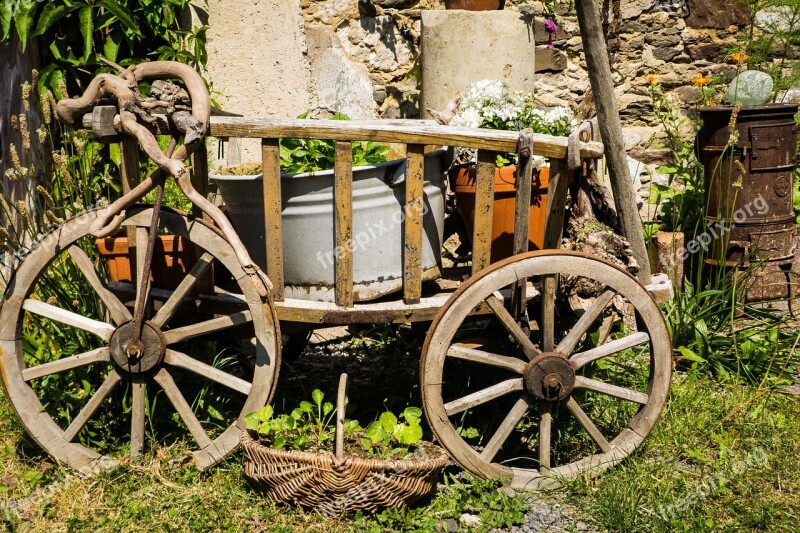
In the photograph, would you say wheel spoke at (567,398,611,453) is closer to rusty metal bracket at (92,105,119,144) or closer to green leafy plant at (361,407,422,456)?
green leafy plant at (361,407,422,456)

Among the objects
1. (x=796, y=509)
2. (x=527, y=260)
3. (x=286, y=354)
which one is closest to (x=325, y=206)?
(x=527, y=260)

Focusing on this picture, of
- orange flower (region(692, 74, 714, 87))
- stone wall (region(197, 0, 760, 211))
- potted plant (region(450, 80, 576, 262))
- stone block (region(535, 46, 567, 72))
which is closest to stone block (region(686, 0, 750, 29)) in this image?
stone wall (region(197, 0, 760, 211))

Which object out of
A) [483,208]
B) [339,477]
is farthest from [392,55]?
[339,477]

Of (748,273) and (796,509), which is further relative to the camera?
(748,273)

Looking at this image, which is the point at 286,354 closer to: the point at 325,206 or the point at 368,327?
the point at 368,327

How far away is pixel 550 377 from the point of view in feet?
8.42

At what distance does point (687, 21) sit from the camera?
516cm

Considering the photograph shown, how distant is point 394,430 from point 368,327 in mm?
1375

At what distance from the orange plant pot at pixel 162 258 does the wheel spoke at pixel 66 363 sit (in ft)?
1.02

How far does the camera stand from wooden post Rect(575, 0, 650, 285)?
2947 millimetres

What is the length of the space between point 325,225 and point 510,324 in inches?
27.4

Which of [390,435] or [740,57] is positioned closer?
[390,435]

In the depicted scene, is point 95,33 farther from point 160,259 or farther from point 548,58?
point 548,58

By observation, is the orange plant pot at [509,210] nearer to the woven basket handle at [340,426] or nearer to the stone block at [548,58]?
the woven basket handle at [340,426]
